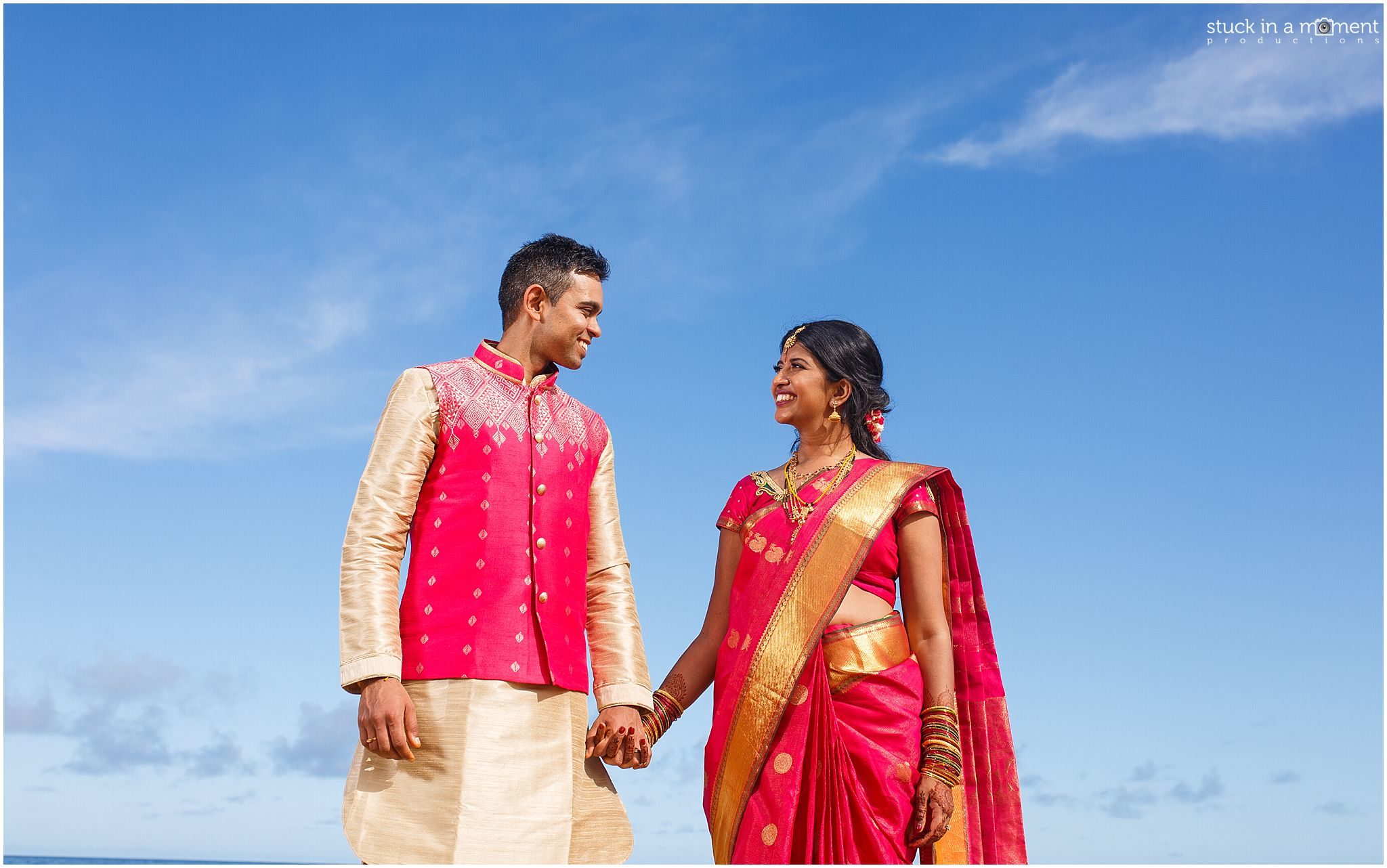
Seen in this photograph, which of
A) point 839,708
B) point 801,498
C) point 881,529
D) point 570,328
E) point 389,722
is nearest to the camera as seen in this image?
point 389,722

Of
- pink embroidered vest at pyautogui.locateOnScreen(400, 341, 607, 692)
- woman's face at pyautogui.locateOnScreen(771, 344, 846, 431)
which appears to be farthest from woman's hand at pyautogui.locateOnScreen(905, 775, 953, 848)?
woman's face at pyautogui.locateOnScreen(771, 344, 846, 431)

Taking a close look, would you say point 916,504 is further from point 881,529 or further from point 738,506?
point 738,506

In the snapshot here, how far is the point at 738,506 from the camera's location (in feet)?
19.9

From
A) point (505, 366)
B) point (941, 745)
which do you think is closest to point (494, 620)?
point (505, 366)

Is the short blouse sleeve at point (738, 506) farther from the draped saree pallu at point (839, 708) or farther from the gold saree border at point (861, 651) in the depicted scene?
the gold saree border at point (861, 651)

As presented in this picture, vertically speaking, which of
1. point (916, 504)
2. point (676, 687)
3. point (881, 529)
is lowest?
point (676, 687)

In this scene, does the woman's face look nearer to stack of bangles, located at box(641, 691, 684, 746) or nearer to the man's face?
the man's face

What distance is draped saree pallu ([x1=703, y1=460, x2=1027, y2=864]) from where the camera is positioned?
520 cm

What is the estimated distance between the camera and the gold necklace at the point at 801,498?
5805 mm

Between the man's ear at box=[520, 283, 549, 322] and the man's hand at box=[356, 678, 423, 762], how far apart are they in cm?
153

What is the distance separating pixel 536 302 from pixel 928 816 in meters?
2.55

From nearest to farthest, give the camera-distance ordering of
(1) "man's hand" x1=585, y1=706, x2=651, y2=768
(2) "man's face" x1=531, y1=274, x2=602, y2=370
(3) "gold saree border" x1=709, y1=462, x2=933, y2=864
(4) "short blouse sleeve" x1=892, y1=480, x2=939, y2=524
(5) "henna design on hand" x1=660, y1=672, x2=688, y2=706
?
(1) "man's hand" x1=585, y1=706, x2=651, y2=768 → (2) "man's face" x1=531, y1=274, x2=602, y2=370 → (3) "gold saree border" x1=709, y1=462, x2=933, y2=864 → (5) "henna design on hand" x1=660, y1=672, x2=688, y2=706 → (4) "short blouse sleeve" x1=892, y1=480, x2=939, y2=524

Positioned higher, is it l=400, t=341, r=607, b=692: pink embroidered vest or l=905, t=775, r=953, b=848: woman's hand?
l=400, t=341, r=607, b=692: pink embroidered vest

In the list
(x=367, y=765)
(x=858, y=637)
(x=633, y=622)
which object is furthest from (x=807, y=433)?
(x=367, y=765)
